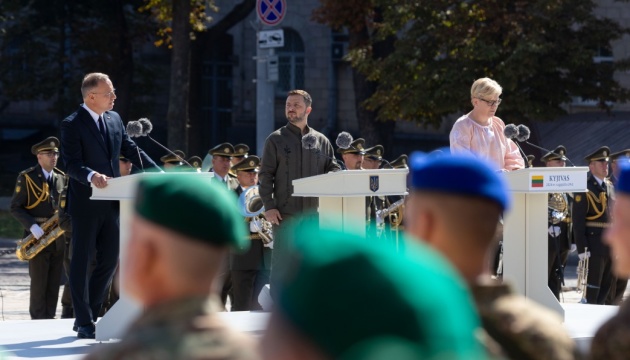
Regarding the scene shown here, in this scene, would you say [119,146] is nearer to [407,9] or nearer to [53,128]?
[407,9]

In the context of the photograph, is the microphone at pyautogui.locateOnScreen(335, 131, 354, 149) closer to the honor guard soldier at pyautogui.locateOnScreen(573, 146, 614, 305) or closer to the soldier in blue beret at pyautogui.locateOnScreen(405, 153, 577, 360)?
the honor guard soldier at pyautogui.locateOnScreen(573, 146, 614, 305)

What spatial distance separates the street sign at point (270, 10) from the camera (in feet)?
64.3

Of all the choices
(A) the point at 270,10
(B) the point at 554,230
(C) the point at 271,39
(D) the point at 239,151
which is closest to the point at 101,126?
(D) the point at 239,151

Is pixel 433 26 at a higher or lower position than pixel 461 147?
higher

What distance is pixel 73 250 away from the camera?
8.67 meters

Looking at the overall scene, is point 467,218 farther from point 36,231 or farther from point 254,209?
point 36,231

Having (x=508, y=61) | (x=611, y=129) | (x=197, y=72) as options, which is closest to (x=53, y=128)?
(x=197, y=72)

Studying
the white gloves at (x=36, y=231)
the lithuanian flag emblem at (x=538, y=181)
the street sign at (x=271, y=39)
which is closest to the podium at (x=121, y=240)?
the lithuanian flag emblem at (x=538, y=181)

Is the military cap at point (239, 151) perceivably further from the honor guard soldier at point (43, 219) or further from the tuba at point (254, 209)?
the honor guard soldier at point (43, 219)

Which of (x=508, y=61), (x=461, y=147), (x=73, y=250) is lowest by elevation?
(x=73, y=250)

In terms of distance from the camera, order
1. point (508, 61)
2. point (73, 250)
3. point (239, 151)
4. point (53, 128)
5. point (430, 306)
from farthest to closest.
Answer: point (53, 128) < point (508, 61) < point (239, 151) < point (73, 250) < point (430, 306)

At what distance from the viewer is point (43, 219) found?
42.1ft

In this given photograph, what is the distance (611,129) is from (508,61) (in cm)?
843

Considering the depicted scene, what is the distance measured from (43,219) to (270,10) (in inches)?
302
